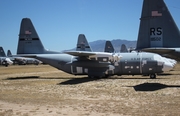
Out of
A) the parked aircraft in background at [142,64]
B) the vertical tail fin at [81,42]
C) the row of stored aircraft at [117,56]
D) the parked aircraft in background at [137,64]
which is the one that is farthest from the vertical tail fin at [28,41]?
the vertical tail fin at [81,42]

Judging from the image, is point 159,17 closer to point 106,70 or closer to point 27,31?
point 106,70

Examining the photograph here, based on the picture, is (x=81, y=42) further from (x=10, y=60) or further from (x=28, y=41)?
(x=10, y=60)

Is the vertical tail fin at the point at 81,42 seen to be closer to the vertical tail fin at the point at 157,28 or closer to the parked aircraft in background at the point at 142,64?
the parked aircraft in background at the point at 142,64

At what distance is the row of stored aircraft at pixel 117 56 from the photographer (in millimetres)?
15992

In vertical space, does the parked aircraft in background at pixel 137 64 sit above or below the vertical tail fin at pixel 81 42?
below

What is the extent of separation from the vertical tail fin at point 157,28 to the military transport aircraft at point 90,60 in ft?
21.3

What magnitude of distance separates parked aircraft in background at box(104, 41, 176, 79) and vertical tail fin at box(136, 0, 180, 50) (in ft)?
23.1

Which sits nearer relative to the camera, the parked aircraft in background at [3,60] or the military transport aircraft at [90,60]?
the military transport aircraft at [90,60]

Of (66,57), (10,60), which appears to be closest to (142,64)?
(66,57)

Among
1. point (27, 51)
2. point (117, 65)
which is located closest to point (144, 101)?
point (117, 65)

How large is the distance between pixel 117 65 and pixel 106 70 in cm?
130

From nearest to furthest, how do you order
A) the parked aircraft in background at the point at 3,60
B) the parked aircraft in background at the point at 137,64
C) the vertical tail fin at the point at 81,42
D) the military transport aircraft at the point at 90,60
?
the military transport aircraft at the point at 90,60 < the parked aircraft in background at the point at 137,64 < the vertical tail fin at the point at 81,42 < the parked aircraft in background at the point at 3,60

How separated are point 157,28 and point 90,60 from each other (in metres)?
9.61

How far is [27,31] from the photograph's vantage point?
90.3 feet
